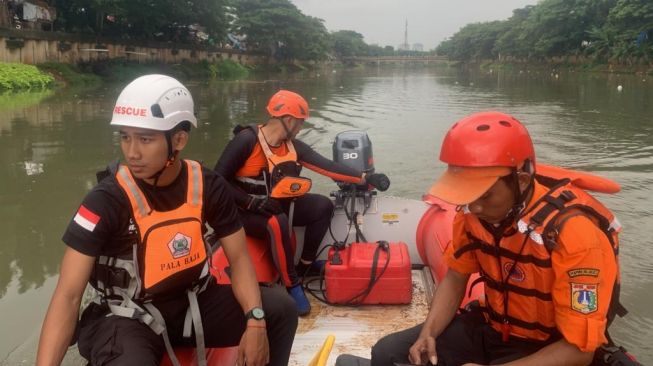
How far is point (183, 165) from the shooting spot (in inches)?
81.4

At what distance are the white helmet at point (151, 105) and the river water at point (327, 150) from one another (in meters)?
2.15

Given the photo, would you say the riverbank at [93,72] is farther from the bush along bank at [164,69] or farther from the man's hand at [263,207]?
the man's hand at [263,207]

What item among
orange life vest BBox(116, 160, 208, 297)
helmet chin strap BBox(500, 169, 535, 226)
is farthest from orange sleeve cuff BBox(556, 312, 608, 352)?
orange life vest BBox(116, 160, 208, 297)

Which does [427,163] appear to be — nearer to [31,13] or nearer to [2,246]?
[2,246]

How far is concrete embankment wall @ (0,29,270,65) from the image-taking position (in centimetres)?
2062

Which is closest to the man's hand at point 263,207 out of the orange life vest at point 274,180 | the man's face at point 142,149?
the orange life vest at point 274,180

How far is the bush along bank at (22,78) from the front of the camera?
17734 millimetres

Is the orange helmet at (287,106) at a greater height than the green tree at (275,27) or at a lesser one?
lesser

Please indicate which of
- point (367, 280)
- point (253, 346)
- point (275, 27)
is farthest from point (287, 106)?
point (275, 27)

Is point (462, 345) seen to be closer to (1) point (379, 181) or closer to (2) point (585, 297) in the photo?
(2) point (585, 297)

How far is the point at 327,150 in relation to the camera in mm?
10055

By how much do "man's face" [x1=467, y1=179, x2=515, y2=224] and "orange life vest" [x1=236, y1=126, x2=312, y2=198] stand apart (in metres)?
1.74

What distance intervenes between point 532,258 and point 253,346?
1.00 meters

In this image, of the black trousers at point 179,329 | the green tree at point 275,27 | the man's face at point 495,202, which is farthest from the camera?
the green tree at point 275,27
